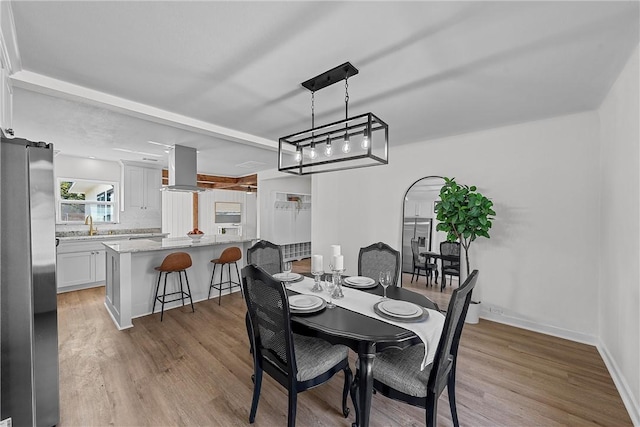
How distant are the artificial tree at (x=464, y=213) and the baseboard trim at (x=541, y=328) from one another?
771 mm

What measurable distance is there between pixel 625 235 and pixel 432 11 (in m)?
2.23

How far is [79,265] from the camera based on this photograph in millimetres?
4602

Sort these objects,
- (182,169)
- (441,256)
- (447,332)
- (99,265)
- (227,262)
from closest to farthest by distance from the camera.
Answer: (447,332) → (441,256) → (227,262) → (182,169) → (99,265)

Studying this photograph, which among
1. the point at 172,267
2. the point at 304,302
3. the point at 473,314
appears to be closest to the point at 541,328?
the point at 473,314

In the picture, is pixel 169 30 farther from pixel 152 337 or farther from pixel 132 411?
pixel 152 337

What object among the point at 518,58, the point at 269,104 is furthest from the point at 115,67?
the point at 518,58

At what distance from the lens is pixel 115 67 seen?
2.10m

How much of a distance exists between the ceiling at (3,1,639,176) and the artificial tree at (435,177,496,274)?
0.87 metres

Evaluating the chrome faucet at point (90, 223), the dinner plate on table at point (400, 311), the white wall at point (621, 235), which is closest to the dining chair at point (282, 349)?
the dinner plate on table at point (400, 311)

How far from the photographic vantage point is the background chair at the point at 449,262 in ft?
12.1

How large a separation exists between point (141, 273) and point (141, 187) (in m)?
2.96

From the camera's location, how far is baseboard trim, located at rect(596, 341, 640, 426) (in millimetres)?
1791

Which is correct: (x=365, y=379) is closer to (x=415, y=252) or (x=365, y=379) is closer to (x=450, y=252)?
(x=450, y=252)

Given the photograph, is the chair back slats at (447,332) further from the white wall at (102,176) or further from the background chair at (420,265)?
the white wall at (102,176)
